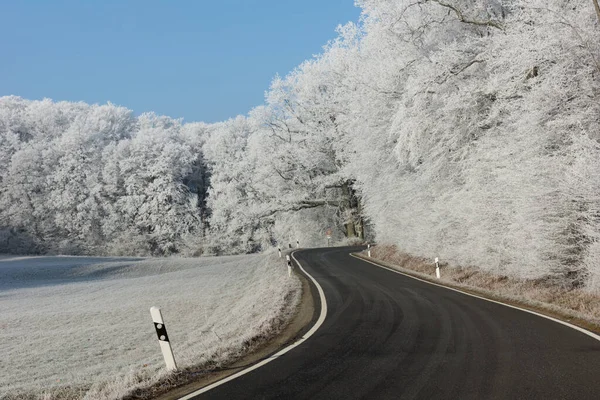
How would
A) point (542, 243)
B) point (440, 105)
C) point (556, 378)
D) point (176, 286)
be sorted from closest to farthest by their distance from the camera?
1. point (556, 378)
2. point (542, 243)
3. point (440, 105)
4. point (176, 286)

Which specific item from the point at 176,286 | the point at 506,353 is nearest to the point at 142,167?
the point at 176,286

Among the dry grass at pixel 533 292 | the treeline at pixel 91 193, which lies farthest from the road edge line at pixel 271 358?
the treeline at pixel 91 193

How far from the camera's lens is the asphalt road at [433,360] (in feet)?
17.5

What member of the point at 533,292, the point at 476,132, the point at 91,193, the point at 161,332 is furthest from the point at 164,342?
the point at 91,193

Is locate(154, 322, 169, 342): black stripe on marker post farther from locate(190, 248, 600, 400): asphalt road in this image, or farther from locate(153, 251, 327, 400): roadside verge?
locate(190, 248, 600, 400): asphalt road

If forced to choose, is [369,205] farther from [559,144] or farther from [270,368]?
[270,368]

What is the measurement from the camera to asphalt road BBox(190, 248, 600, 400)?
533 cm

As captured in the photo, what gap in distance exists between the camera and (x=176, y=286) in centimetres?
2783

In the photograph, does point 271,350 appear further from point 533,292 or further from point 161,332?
point 533,292

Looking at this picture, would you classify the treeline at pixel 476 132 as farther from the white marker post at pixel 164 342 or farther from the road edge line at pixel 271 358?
the white marker post at pixel 164 342

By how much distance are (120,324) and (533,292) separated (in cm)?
1370

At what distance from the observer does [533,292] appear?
40.5 ft

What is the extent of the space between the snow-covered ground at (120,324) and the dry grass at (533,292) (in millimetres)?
5502

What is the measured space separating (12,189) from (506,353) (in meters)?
65.7
